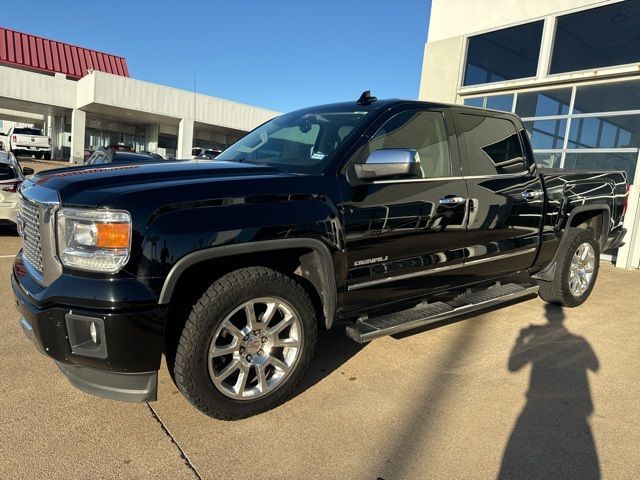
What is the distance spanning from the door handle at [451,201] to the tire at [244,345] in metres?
1.29

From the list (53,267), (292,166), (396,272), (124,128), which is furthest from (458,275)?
(124,128)

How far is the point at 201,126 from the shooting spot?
107ft

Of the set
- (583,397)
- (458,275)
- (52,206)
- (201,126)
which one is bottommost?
(583,397)

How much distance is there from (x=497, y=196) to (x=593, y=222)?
216 centimetres

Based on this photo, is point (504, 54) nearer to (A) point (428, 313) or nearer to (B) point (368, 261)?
(A) point (428, 313)

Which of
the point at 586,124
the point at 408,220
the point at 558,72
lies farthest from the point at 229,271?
the point at 558,72

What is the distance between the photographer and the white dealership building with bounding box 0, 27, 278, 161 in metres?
26.4

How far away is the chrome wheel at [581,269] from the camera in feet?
17.0

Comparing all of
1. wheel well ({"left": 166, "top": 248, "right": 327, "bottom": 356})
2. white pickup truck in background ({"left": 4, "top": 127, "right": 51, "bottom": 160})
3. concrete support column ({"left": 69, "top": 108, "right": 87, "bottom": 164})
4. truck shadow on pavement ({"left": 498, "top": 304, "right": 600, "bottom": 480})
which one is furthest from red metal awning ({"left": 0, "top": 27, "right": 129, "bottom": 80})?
truck shadow on pavement ({"left": 498, "top": 304, "right": 600, "bottom": 480})

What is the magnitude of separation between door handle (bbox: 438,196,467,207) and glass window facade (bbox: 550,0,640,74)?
708 cm

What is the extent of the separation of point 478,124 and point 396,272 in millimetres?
1702

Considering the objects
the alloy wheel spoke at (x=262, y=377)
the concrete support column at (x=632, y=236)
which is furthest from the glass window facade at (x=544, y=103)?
the alloy wheel spoke at (x=262, y=377)

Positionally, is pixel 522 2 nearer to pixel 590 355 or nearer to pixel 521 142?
pixel 521 142

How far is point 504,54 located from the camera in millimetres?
10461
